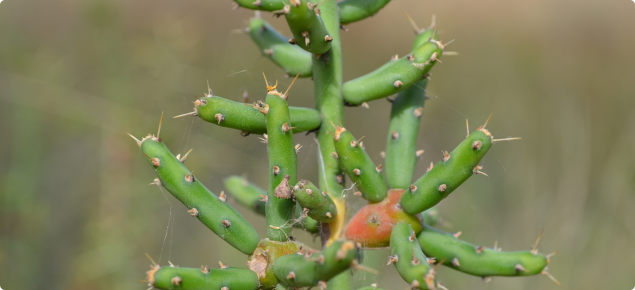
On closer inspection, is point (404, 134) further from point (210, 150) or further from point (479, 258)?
point (210, 150)

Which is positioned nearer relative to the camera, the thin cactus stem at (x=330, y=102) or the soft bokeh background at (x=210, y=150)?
the thin cactus stem at (x=330, y=102)

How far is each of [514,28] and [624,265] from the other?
321 centimetres

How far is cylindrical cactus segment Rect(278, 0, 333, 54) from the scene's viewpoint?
1.15 metres

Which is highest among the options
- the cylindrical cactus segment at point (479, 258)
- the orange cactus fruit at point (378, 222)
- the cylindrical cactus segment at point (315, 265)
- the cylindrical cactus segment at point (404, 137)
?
the cylindrical cactus segment at point (404, 137)

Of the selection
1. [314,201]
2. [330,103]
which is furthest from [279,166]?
[330,103]

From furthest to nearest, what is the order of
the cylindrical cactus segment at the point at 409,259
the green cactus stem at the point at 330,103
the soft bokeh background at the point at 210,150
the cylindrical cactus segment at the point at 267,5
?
the soft bokeh background at the point at 210,150, the green cactus stem at the point at 330,103, the cylindrical cactus segment at the point at 267,5, the cylindrical cactus segment at the point at 409,259

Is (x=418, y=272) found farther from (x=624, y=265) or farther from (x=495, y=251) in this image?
(x=624, y=265)

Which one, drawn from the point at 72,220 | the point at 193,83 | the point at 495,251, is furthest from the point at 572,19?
the point at 72,220

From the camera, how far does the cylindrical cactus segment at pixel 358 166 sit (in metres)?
1.30

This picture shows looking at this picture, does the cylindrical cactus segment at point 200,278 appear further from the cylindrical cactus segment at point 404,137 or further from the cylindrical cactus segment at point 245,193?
the cylindrical cactus segment at point 245,193

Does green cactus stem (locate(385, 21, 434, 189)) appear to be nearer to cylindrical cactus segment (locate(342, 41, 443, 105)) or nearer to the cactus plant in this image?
the cactus plant

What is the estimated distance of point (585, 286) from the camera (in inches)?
121

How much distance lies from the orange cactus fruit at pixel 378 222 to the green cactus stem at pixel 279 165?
24 cm

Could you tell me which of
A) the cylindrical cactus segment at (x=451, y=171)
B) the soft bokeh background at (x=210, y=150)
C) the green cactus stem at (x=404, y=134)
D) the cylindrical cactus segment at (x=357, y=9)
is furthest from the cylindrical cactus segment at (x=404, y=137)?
the soft bokeh background at (x=210, y=150)
